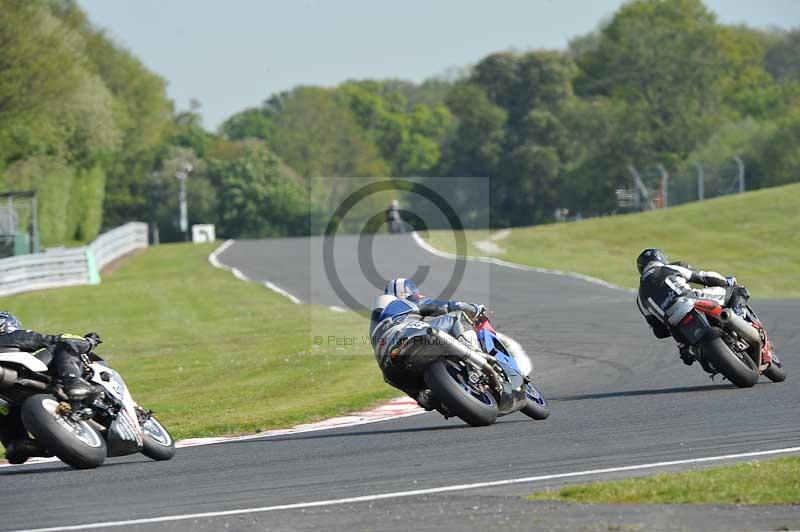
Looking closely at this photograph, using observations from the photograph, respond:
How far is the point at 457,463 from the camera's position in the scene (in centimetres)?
909

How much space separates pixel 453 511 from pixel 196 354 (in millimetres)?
14074

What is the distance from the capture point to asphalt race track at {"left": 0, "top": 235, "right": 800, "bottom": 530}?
730 centimetres

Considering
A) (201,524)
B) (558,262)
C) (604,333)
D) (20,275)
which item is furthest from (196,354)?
(558,262)

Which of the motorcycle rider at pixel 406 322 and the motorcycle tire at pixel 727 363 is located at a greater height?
the motorcycle rider at pixel 406 322

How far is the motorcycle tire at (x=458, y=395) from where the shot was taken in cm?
1033

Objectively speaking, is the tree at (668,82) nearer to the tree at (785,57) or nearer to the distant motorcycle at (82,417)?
the tree at (785,57)

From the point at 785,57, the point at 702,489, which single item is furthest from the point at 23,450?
the point at 785,57

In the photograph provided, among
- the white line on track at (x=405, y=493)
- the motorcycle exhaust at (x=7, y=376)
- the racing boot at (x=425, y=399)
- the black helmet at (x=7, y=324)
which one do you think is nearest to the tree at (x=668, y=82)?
the racing boot at (x=425, y=399)

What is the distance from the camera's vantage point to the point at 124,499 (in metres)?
8.41

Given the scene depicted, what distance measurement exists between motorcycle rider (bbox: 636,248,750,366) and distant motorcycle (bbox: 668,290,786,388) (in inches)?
4.9

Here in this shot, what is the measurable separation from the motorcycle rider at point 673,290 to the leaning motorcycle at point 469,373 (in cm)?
263

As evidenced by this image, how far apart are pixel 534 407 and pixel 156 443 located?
3145 millimetres

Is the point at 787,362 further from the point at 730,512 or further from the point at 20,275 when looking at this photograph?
the point at 20,275

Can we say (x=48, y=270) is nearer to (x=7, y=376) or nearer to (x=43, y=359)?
(x=43, y=359)
